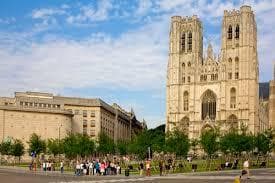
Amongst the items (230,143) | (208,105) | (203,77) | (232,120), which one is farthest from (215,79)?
(230,143)

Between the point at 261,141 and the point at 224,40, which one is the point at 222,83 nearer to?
the point at 224,40

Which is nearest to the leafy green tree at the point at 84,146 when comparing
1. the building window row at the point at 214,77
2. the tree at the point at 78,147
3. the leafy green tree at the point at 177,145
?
the tree at the point at 78,147

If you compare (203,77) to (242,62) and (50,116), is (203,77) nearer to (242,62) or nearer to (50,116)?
(242,62)

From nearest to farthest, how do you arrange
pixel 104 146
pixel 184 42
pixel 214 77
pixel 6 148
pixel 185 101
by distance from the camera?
1. pixel 104 146
2. pixel 6 148
3. pixel 214 77
4. pixel 185 101
5. pixel 184 42

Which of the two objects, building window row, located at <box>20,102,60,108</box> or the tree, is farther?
building window row, located at <box>20,102,60,108</box>

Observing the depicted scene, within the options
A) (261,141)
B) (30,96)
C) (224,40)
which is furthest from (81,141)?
(224,40)

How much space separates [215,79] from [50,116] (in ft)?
162

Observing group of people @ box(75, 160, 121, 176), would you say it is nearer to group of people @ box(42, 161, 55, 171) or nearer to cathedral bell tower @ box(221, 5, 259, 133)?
group of people @ box(42, 161, 55, 171)

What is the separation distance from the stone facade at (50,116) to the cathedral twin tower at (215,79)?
2115 centimetres

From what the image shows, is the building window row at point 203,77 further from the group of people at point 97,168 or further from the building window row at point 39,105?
the group of people at point 97,168

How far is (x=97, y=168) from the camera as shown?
2608 inches

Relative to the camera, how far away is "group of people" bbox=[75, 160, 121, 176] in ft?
212

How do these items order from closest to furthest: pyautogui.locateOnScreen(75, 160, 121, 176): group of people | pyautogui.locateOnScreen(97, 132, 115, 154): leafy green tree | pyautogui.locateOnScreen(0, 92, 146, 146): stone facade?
pyautogui.locateOnScreen(75, 160, 121, 176): group of people < pyautogui.locateOnScreen(97, 132, 115, 154): leafy green tree < pyautogui.locateOnScreen(0, 92, 146, 146): stone facade

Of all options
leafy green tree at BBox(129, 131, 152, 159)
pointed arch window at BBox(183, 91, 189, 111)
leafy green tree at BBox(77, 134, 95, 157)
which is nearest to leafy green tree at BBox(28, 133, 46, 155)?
leafy green tree at BBox(77, 134, 95, 157)
